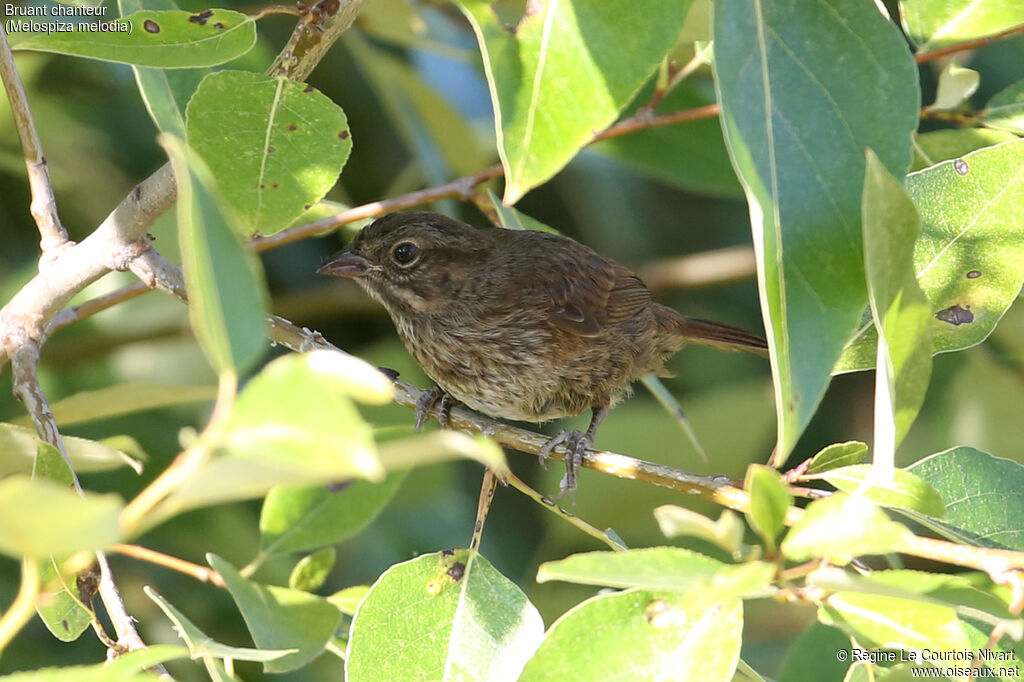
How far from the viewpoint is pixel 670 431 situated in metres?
4.56

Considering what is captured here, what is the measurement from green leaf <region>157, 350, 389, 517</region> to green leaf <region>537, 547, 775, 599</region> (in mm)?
417

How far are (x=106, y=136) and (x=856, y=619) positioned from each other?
4108 millimetres

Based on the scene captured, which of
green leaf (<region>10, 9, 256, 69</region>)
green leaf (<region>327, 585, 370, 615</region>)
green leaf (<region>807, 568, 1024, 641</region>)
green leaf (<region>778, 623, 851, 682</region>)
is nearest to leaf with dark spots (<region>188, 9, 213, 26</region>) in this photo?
green leaf (<region>10, 9, 256, 69</region>)

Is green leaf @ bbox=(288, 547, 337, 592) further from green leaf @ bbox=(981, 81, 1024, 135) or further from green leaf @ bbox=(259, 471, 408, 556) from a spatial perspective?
green leaf @ bbox=(981, 81, 1024, 135)

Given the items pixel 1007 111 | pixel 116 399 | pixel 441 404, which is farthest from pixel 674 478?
pixel 441 404

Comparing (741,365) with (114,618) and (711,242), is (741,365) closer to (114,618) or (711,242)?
(711,242)

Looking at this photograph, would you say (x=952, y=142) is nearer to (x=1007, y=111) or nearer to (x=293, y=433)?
(x=1007, y=111)

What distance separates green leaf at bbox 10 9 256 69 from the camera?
2.35m

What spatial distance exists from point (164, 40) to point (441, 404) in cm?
210

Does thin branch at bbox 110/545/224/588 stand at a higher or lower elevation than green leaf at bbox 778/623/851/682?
higher

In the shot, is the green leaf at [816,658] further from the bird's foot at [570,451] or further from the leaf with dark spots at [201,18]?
the leaf with dark spots at [201,18]

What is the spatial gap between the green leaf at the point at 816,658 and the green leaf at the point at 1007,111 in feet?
5.08

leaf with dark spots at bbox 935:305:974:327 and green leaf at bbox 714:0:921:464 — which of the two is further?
leaf with dark spots at bbox 935:305:974:327

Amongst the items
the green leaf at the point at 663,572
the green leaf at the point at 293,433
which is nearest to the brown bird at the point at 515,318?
the green leaf at the point at 663,572
